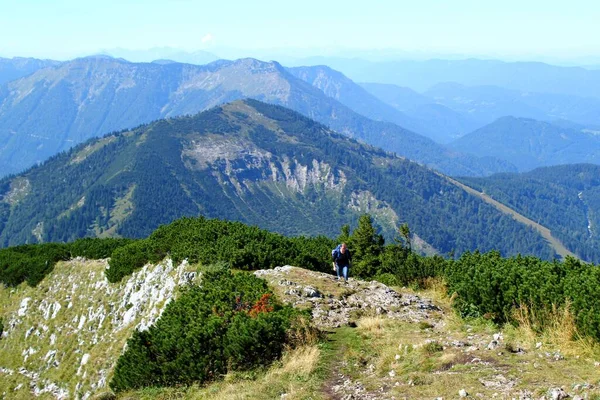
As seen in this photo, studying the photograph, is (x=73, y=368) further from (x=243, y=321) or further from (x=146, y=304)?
(x=243, y=321)

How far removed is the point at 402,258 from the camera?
135ft

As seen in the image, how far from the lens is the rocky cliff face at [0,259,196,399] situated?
30.8m

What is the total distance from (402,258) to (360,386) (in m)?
27.7

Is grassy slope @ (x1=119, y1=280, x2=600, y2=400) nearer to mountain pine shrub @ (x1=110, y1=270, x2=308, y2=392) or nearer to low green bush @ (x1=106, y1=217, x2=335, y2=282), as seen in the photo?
mountain pine shrub @ (x1=110, y1=270, x2=308, y2=392)

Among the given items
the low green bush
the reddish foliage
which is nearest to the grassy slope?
the reddish foliage

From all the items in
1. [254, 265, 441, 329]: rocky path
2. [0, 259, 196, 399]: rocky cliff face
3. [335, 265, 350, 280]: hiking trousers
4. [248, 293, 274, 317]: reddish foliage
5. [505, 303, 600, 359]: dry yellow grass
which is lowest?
[0, 259, 196, 399]: rocky cliff face

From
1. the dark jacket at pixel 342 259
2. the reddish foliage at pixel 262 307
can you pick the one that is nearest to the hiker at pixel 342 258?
the dark jacket at pixel 342 259

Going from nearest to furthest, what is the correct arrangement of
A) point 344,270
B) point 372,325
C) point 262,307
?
point 372,325 < point 262,307 < point 344,270

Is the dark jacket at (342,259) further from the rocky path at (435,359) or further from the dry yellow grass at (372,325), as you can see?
the dry yellow grass at (372,325)

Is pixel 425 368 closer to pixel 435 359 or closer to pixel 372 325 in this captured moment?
pixel 435 359

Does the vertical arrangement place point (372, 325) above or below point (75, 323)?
above

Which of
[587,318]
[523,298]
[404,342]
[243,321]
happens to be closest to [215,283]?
Answer: [243,321]

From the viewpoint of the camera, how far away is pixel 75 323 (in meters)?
38.7

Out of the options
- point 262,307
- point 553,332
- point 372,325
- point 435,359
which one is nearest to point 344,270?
point 372,325
